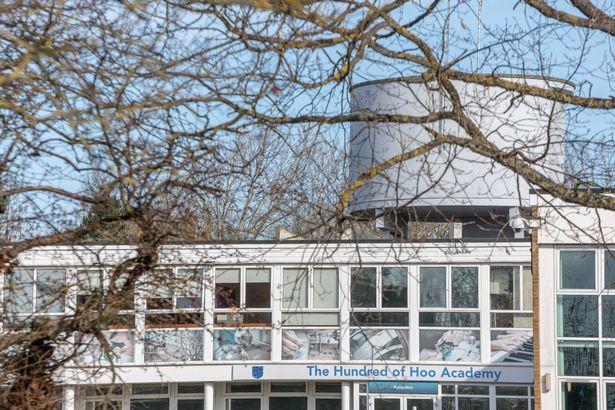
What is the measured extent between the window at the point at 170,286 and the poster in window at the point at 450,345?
20.1 metres

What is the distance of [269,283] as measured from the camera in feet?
96.8

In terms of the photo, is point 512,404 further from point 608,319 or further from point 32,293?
point 32,293

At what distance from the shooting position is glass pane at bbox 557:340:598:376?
24297 mm

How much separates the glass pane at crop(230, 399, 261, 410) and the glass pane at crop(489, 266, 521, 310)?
22.3 ft

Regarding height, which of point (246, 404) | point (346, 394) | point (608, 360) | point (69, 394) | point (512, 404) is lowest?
point (246, 404)

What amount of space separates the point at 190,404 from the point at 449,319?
23.7ft

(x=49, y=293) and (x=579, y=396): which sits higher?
(x=49, y=293)

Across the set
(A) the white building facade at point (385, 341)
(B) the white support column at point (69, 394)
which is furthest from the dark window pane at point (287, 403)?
(B) the white support column at point (69, 394)

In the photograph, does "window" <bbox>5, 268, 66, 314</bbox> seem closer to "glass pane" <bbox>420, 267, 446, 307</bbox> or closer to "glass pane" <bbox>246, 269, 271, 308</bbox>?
"glass pane" <bbox>420, 267, 446, 307</bbox>

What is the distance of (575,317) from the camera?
2441 centimetres

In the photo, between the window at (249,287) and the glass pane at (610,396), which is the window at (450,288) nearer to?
the window at (249,287)

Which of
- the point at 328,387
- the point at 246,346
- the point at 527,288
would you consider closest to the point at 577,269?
the point at 527,288

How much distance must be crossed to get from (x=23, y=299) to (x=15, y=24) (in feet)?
7.20

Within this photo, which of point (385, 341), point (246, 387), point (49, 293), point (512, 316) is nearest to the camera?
point (49, 293)
